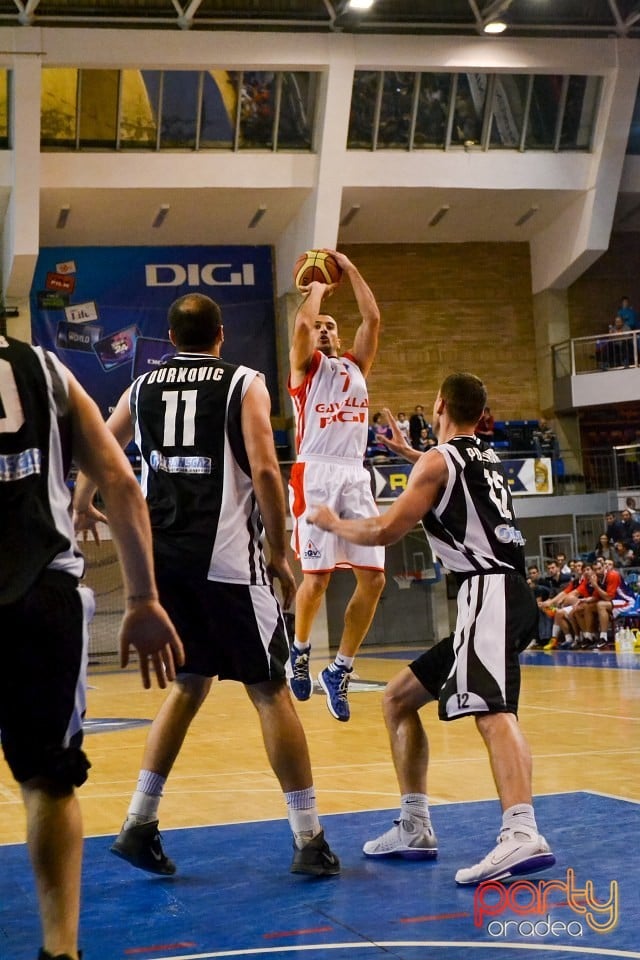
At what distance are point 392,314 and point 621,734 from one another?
21.4m

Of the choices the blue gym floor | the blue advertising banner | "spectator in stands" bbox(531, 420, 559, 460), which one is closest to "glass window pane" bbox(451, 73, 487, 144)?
the blue advertising banner

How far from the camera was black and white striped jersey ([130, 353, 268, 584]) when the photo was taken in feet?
15.8

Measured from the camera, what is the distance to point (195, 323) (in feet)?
16.7

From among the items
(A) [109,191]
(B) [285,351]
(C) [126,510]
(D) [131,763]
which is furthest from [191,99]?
(C) [126,510]

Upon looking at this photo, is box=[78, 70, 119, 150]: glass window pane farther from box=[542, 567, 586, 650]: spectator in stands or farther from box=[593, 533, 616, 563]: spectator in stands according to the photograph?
box=[542, 567, 586, 650]: spectator in stands

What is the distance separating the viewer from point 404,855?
4941mm

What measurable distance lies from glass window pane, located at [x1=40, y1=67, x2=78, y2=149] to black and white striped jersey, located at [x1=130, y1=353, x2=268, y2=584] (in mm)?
20672

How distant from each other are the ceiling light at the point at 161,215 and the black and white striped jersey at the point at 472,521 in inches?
847

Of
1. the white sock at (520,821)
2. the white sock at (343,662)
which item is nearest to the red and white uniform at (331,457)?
the white sock at (343,662)

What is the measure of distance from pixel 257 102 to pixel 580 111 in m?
7.08

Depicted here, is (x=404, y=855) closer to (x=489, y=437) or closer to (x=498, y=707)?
(x=498, y=707)

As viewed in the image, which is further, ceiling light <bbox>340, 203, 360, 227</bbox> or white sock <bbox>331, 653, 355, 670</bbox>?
ceiling light <bbox>340, 203, 360, 227</bbox>

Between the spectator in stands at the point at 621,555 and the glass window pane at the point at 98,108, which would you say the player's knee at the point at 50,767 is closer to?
the spectator in stands at the point at 621,555

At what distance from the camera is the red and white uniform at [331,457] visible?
7555 mm
